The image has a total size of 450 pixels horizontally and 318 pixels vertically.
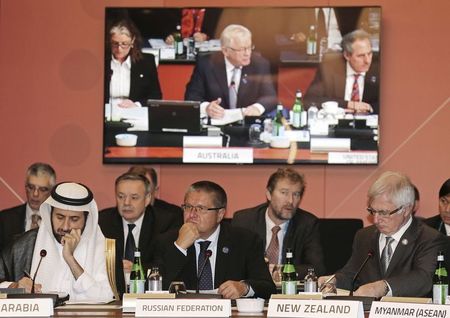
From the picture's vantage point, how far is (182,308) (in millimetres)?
4590

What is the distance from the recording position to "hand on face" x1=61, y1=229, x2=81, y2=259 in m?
5.89

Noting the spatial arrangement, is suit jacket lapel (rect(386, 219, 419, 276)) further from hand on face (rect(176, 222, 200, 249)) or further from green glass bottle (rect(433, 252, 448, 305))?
hand on face (rect(176, 222, 200, 249))

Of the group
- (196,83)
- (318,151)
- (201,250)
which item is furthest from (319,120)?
(201,250)

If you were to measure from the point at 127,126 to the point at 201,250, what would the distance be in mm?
2296

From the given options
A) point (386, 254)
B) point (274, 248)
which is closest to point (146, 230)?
point (274, 248)

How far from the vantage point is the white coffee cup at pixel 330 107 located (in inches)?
326

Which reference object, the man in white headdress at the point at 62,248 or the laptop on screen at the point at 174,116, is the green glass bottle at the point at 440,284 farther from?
the laptop on screen at the point at 174,116

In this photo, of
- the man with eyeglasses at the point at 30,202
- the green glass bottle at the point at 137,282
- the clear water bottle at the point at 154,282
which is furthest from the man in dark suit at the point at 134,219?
the clear water bottle at the point at 154,282

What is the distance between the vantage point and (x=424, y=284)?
18.6 ft

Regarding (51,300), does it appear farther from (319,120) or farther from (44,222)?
(319,120)

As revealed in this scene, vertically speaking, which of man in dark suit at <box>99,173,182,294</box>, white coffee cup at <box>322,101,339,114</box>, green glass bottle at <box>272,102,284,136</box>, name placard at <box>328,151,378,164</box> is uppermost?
white coffee cup at <box>322,101,339,114</box>

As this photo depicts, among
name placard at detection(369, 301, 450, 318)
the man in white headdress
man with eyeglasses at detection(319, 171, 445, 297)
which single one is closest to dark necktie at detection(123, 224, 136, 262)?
the man in white headdress

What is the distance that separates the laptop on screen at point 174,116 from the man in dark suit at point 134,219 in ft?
2.93

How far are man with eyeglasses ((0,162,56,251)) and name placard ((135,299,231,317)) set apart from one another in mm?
3556
